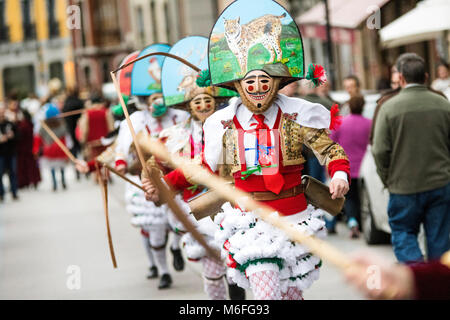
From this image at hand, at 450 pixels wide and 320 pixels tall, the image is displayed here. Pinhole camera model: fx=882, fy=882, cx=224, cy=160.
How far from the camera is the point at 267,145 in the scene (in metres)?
4.79

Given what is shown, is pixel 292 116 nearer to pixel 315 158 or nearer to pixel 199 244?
pixel 199 244

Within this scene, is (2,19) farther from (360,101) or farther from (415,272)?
(415,272)

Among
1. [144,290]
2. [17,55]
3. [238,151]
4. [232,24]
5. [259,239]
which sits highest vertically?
[17,55]

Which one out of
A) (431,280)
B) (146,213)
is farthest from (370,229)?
(431,280)

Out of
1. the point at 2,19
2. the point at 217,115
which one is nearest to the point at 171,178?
the point at 217,115

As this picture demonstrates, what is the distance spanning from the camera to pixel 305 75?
5023 mm

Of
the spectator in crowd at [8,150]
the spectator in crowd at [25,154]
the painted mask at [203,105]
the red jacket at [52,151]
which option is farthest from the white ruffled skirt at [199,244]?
the spectator in crowd at [25,154]

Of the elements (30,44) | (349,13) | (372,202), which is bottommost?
(372,202)

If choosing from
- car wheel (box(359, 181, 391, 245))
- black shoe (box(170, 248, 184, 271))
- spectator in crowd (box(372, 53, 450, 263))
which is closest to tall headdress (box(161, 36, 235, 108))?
spectator in crowd (box(372, 53, 450, 263))

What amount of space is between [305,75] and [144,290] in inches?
142

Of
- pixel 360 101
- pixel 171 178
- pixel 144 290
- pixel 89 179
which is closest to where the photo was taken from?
pixel 171 178

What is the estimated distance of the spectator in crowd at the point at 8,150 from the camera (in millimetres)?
17547

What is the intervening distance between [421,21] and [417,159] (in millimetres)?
6023

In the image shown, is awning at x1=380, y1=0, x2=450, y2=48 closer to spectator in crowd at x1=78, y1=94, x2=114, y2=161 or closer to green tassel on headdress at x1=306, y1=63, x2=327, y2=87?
green tassel on headdress at x1=306, y1=63, x2=327, y2=87
